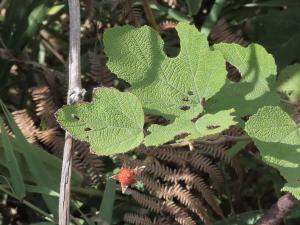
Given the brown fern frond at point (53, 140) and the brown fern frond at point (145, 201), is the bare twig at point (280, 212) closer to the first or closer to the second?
the brown fern frond at point (145, 201)

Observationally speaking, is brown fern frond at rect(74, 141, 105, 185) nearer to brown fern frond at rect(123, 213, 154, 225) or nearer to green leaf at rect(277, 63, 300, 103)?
brown fern frond at rect(123, 213, 154, 225)

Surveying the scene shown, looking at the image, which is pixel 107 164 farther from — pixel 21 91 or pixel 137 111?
pixel 137 111

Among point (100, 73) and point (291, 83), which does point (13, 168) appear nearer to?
point (100, 73)

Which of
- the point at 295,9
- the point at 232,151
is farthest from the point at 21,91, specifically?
the point at 295,9

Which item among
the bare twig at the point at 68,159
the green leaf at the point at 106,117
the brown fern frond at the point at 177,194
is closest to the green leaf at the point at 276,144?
the green leaf at the point at 106,117

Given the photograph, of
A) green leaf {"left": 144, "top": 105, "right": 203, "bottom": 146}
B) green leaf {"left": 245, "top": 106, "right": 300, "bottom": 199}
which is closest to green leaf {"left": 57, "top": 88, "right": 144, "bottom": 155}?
green leaf {"left": 144, "top": 105, "right": 203, "bottom": 146}
